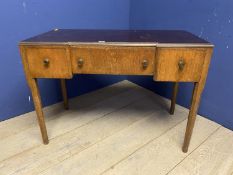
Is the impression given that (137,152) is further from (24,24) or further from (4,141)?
(24,24)

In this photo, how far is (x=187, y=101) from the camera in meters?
1.50

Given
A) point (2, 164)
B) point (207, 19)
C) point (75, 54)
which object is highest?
point (207, 19)

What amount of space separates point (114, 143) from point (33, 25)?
2.81 ft

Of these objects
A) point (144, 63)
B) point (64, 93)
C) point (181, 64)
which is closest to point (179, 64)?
point (181, 64)

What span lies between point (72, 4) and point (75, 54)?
622 millimetres

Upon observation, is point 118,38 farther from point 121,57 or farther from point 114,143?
point 114,143

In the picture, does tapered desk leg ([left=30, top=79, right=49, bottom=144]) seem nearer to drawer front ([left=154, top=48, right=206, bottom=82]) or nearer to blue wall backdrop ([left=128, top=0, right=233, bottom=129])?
drawer front ([left=154, top=48, right=206, bottom=82])

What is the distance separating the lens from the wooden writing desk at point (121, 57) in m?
0.88

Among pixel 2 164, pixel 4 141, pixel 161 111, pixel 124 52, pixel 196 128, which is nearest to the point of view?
pixel 124 52

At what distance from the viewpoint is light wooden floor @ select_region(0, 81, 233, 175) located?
1019 mm

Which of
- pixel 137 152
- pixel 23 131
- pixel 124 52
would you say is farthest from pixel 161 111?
pixel 23 131

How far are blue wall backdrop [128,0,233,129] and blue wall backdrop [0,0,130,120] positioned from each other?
1.07ft

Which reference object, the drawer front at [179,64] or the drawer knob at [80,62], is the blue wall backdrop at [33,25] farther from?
the drawer front at [179,64]

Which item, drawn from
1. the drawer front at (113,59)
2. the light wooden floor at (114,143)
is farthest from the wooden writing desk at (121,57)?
the light wooden floor at (114,143)
